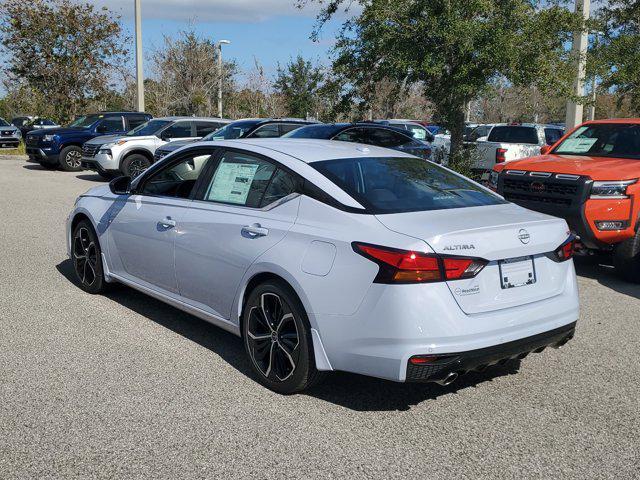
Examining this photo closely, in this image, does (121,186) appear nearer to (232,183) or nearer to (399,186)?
(232,183)

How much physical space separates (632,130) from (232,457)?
Answer: 7.16 meters

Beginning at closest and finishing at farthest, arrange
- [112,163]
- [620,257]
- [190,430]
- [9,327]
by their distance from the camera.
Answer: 1. [190,430]
2. [9,327]
3. [620,257]
4. [112,163]

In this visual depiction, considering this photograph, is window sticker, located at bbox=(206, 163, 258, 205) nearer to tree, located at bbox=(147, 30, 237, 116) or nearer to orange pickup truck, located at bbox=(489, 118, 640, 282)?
orange pickup truck, located at bbox=(489, 118, 640, 282)

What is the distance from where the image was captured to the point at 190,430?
3939 mm

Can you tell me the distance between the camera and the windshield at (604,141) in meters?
8.62

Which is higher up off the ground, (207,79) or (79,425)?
(207,79)

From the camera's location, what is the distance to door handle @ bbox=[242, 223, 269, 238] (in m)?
4.55

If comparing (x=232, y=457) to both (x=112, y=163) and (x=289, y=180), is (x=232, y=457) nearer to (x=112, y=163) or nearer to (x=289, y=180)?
(x=289, y=180)

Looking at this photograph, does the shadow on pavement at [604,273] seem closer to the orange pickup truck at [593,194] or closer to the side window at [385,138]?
the orange pickup truck at [593,194]

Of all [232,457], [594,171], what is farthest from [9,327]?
[594,171]

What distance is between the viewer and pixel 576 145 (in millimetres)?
9203

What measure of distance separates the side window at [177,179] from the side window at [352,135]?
5851 millimetres

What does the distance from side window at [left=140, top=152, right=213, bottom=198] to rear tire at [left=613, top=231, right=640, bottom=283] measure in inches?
185

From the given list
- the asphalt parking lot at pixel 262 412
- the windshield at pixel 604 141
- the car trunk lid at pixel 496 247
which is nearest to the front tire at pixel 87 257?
the asphalt parking lot at pixel 262 412
